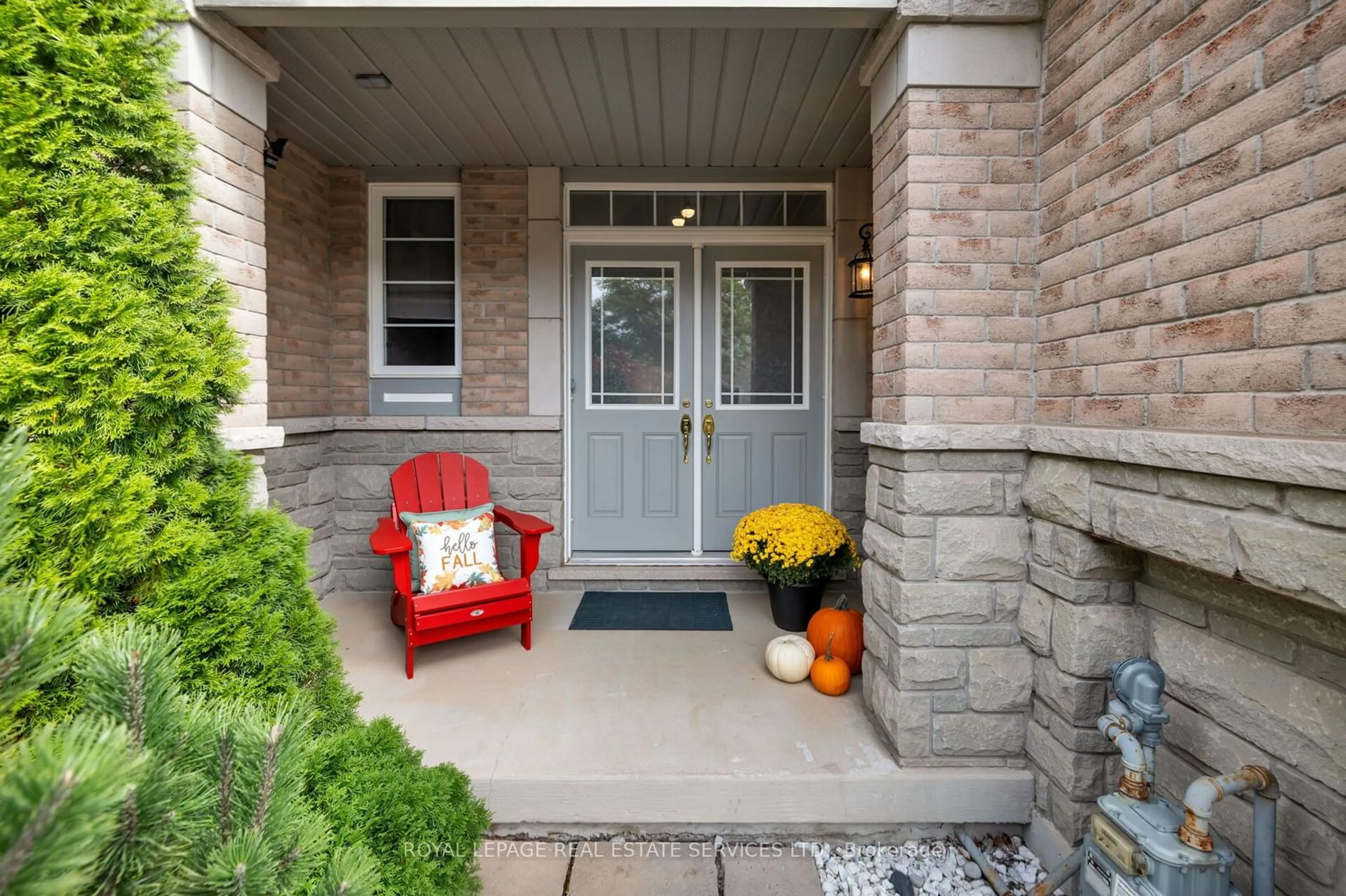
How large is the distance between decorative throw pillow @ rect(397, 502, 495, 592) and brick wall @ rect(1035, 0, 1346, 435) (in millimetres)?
2440

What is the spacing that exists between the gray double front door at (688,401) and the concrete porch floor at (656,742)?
1007mm

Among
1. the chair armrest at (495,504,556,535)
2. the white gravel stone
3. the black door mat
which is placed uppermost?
the chair armrest at (495,504,556,535)

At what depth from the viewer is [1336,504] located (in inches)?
39.8

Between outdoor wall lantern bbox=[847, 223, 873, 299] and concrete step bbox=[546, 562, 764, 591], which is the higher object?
outdoor wall lantern bbox=[847, 223, 873, 299]

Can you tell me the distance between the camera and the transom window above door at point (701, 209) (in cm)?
359

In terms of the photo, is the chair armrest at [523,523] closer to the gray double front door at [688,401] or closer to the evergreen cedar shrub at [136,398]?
the gray double front door at [688,401]

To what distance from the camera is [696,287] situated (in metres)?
3.63

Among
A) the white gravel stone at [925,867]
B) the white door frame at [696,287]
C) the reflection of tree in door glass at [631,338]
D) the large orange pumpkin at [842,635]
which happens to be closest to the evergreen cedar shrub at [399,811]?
the white gravel stone at [925,867]

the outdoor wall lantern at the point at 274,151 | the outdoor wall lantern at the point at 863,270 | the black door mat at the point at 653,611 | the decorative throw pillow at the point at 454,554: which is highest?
the outdoor wall lantern at the point at 274,151

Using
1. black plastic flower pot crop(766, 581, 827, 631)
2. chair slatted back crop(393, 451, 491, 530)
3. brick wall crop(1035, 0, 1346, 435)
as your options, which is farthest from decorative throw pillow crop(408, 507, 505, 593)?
brick wall crop(1035, 0, 1346, 435)

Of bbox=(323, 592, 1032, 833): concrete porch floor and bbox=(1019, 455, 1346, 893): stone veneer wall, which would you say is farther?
bbox=(323, 592, 1032, 833): concrete porch floor

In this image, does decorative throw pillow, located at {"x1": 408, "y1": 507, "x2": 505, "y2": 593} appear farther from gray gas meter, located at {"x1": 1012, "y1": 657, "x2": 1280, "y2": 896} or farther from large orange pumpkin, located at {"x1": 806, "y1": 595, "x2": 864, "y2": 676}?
gray gas meter, located at {"x1": 1012, "y1": 657, "x2": 1280, "y2": 896}

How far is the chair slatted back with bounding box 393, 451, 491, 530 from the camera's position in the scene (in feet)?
9.75

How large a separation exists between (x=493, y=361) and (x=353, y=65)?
1.55 m
